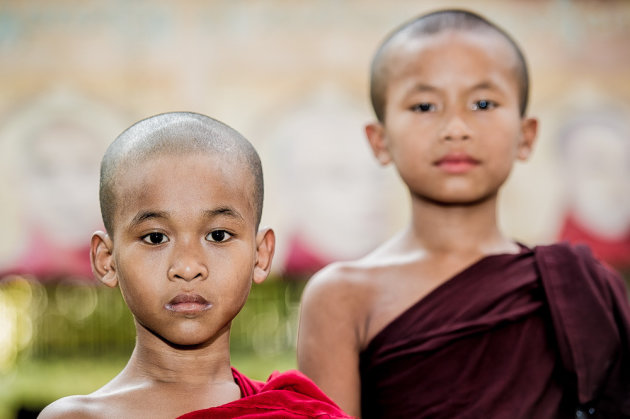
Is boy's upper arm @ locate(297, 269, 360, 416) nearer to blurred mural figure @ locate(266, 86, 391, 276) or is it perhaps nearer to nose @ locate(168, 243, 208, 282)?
nose @ locate(168, 243, 208, 282)

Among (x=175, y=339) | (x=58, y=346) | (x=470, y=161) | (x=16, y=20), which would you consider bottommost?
(x=58, y=346)

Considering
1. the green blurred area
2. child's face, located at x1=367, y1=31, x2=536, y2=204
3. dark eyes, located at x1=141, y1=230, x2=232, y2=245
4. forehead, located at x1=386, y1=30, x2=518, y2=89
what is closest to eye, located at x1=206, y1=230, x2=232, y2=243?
dark eyes, located at x1=141, y1=230, x2=232, y2=245

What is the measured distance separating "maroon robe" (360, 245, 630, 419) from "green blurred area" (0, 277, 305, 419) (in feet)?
7.96

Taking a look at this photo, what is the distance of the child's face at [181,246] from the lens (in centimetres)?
155

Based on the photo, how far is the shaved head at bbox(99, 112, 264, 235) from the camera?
1625 millimetres

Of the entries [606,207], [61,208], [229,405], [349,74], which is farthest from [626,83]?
[229,405]

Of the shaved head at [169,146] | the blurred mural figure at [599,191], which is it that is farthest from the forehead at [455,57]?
the blurred mural figure at [599,191]

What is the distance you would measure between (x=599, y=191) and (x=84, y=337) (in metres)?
3.01

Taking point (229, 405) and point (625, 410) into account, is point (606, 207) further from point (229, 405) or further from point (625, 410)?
point (229, 405)

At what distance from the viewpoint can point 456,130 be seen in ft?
6.83

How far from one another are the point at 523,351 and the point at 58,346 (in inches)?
122

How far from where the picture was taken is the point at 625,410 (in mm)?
2104

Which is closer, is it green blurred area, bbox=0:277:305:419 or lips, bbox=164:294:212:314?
lips, bbox=164:294:212:314

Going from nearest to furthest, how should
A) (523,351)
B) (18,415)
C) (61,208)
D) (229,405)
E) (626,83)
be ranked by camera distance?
1. (229,405)
2. (523,351)
3. (18,415)
4. (61,208)
5. (626,83)
